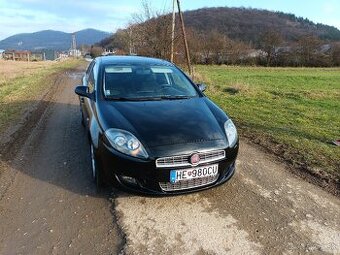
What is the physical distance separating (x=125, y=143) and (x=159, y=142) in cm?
37

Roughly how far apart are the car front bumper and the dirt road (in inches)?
9.4

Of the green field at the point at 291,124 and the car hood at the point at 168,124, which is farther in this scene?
the green field at the point at 291,124

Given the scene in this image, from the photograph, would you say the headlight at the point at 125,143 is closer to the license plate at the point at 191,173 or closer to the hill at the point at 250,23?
the license plate at the point at 191,173

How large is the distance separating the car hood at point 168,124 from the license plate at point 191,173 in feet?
0.69

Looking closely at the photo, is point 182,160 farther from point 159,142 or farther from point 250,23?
point 250,23

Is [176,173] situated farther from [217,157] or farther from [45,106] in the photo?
[45,106]

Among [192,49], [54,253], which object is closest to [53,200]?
[54,253]

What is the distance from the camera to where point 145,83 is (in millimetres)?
5488

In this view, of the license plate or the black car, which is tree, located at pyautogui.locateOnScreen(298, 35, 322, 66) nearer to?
the black car

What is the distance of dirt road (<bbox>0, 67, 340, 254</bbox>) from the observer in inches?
138

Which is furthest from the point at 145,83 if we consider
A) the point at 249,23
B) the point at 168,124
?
the point at 249,23

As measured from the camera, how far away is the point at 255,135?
24.7ft

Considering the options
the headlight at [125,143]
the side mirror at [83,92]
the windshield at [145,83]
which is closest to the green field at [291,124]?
the windshield at [145,83]

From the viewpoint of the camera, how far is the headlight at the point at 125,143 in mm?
4027
